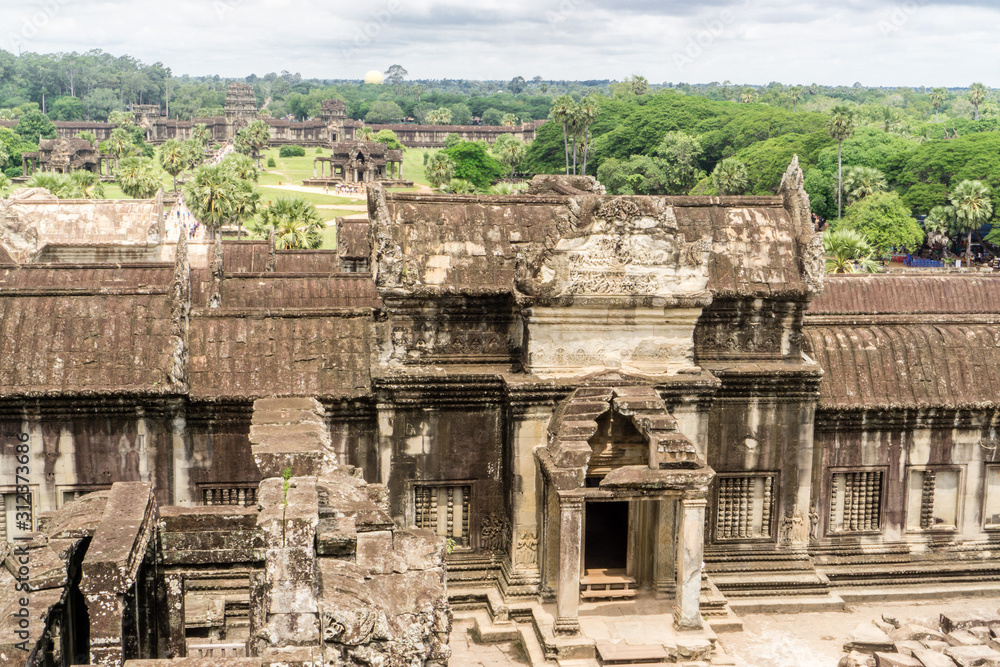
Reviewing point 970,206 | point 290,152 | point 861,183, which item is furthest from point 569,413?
point 290,152

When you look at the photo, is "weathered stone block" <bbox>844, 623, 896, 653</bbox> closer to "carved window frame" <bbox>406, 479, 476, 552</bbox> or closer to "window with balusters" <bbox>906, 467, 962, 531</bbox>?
"window with balusters" <bbox>906, 467, 962, 531</bbox>

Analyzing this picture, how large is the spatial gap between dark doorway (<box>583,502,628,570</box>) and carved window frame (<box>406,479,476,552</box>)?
2.09 metres

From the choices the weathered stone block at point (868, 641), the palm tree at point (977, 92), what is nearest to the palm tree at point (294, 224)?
the weathered stone block at point (868, 641)

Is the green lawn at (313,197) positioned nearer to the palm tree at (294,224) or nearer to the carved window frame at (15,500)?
the palm tree at (294,224)

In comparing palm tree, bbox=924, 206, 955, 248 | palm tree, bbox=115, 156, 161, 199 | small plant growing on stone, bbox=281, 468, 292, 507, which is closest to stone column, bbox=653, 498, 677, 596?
small plant growing on stone, bbox=281, 468, 292, 507

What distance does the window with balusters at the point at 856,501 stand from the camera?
19.7m

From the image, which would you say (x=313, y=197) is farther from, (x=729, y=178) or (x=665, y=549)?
(x=665, y=549)

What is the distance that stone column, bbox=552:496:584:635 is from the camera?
16.1 metres

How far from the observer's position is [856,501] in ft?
65.0

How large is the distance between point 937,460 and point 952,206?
62.8 metres

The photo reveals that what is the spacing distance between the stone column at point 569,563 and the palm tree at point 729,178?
266 ft

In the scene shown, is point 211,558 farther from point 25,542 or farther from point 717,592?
point 717,592

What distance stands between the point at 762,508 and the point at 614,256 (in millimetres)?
5481

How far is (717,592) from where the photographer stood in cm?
1800
